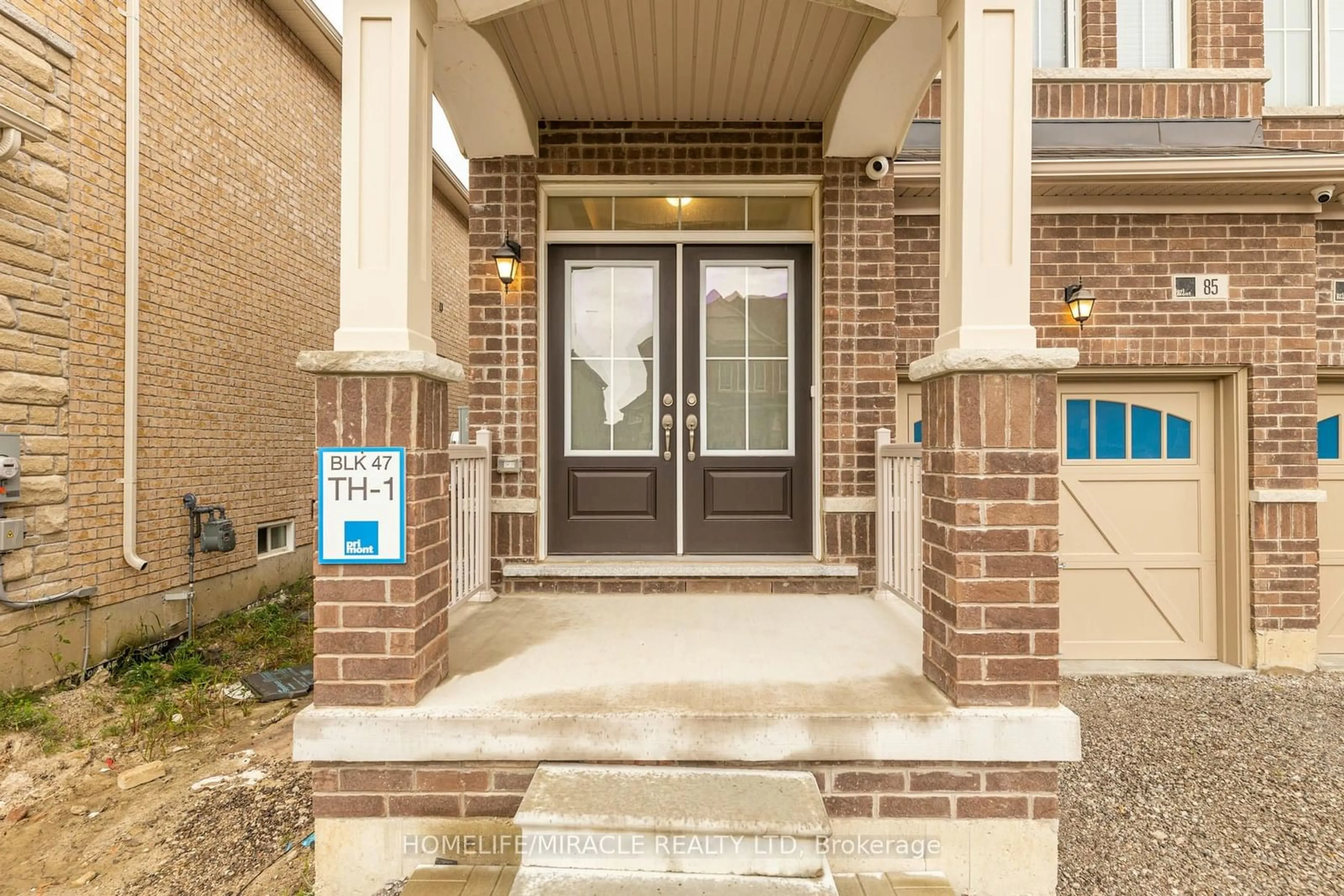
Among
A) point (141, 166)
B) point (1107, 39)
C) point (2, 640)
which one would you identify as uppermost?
point (1107, 39)

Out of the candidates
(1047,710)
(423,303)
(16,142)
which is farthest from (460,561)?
(16,142)

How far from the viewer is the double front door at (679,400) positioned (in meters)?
3.80

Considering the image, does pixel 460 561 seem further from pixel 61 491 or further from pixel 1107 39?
Result: pixel 1107 39

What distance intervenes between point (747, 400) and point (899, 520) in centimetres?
114

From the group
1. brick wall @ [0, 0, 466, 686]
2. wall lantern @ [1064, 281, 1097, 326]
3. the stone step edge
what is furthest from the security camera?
brick wall @ [0, 0, 466, 686]

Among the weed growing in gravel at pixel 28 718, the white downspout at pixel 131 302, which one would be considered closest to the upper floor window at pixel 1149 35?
the white downspout at pixel 131 302

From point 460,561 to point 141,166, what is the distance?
3.78 meters

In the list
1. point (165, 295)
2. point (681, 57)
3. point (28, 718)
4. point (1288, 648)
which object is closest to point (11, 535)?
point (28, 718)

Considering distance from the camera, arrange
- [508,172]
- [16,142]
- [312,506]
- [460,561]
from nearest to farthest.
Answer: [460,561] < [16,142] < [508,172] < [312,506]

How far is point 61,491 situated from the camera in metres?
3.75

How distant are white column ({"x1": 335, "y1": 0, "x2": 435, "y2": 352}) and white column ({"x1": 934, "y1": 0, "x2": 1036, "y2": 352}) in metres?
1.85

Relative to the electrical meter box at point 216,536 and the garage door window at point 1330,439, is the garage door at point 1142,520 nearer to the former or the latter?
the garage door window at point 1330,439

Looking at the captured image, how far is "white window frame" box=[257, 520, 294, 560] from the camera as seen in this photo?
575cm

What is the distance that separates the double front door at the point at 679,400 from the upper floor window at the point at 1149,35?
122 inches
